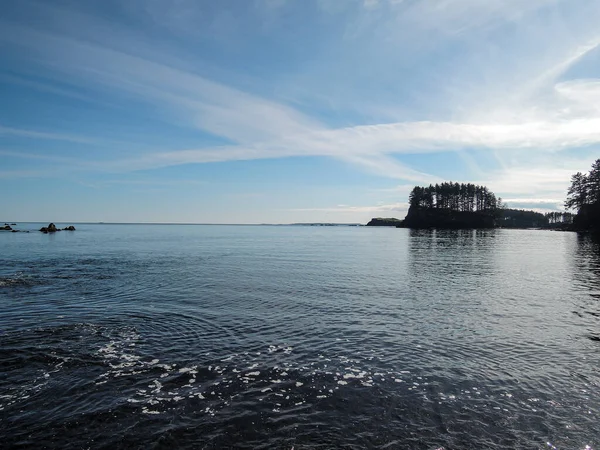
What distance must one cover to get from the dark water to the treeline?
476ft

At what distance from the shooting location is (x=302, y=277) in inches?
1447

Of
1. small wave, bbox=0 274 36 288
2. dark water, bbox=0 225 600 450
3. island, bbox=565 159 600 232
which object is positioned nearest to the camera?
dark water, bbox=0 225 600 450

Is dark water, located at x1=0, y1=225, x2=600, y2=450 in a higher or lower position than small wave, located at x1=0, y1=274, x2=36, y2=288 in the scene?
lower

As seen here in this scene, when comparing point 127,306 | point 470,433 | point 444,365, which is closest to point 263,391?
point 470,433

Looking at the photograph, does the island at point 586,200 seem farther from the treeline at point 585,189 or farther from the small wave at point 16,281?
the small wave at point 16,281

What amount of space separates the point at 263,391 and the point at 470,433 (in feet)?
20.9

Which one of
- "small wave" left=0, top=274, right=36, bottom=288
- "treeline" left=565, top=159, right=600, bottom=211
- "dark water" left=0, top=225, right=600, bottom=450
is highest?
"treeline" left=565, top=159, right=600, bottom=211

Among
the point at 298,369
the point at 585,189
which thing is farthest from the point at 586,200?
the point at 298,369

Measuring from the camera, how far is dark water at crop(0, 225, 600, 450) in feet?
30.3

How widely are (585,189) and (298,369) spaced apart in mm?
182804

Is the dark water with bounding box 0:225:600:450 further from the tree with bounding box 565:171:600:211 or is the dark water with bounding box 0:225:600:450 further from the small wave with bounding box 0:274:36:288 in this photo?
the tree with bounding box 565:171:600:211

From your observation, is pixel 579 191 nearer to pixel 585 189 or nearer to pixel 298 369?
pixel 585 189

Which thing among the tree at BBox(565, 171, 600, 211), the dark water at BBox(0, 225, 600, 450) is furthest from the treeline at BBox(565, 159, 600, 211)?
the dark water at BBox(0, 225, 600, 450)

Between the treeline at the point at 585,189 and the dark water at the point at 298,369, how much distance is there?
14495 cm
